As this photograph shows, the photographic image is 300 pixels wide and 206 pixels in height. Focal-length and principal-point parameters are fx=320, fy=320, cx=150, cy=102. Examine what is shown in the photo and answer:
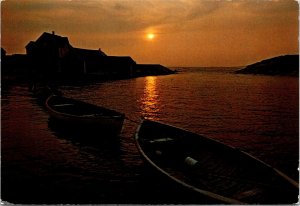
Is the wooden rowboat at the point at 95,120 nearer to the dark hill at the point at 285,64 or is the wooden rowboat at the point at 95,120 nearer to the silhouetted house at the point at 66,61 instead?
the silhouetted house at the point at 66,61

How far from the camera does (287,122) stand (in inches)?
591

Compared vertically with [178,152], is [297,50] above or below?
above

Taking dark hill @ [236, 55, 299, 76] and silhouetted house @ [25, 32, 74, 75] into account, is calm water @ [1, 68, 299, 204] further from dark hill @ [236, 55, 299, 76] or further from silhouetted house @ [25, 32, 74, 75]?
silhouetted house @ [25, 32, 74, 75]

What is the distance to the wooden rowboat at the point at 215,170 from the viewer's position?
5840 millimetres

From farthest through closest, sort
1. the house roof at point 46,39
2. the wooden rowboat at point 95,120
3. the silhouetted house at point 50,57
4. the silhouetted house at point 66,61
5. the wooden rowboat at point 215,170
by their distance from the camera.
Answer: the silhouetted house at point 50,57 < the silhouetted house at point 66,61 < the house roof at point 46,39 < the wooden rowboat at point 95,120 < the wooden rowboat at point 215,170

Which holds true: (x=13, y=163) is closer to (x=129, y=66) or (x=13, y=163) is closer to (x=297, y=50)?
(x=297, y=50)

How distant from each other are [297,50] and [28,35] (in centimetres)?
741

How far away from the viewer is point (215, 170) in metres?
7.25

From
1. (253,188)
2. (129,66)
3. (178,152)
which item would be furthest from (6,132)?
(129,66)

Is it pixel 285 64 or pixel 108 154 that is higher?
pixel 285 64

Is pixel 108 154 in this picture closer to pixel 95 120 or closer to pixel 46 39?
pixel 95 120

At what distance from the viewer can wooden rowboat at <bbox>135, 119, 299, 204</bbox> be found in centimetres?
584

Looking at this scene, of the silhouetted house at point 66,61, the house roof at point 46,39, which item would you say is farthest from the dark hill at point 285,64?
the silhouetted house at point 66,61

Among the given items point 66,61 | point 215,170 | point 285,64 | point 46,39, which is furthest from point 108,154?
point 66,61
